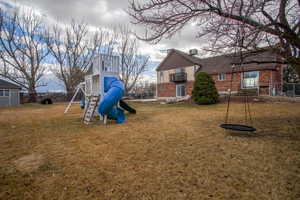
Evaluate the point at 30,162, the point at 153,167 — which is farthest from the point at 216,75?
the point at 30,162

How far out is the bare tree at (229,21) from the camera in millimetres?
3057

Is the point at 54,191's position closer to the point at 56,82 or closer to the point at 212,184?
the point at 212,184

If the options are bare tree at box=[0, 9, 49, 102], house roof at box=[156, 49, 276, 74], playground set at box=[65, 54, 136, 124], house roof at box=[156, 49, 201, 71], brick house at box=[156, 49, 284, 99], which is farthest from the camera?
house roof at box=[156, 49, 201, 71]

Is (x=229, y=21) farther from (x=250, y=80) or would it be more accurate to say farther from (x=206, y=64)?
(x=206, y=64)

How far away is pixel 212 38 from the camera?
371cm

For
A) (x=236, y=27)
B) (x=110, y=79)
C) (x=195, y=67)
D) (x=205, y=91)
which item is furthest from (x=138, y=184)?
(x=195, y=67)

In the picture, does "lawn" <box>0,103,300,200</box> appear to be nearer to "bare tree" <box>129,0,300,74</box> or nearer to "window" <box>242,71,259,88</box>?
"bare tree" <box>129,0,300,74</box>

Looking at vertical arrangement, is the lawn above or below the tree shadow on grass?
→ below

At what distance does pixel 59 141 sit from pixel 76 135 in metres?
0.59

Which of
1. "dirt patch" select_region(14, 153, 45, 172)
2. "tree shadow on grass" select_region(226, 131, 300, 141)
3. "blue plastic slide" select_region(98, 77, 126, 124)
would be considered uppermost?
"blue plastic slide" select_region(98, 77, 126, 124)

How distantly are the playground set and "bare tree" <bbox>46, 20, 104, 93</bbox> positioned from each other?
19.2m

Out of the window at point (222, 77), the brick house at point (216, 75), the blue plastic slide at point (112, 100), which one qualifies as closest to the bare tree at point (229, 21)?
the blue plastic slide at point (112, 100)

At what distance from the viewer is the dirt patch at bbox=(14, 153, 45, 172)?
8.23 ft

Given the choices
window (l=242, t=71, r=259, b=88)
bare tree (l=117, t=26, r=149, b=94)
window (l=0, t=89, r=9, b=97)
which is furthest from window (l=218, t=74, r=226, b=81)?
window (l=0, t=89, r=9, b=97)
